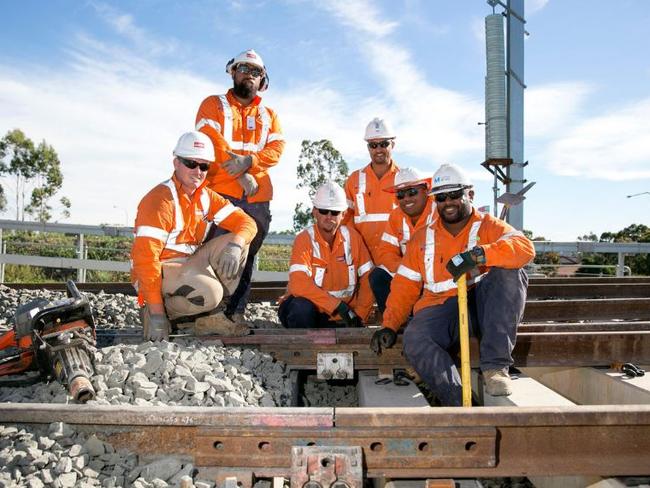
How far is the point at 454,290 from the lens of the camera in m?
4.00

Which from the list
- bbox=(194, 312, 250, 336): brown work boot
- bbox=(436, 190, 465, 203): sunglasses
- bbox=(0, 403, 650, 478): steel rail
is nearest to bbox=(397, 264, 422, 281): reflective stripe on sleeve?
bbox=(436, 190, 465, 203): sunglasses

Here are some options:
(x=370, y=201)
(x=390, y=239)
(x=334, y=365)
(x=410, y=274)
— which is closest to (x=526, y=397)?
(x=410, y=274)

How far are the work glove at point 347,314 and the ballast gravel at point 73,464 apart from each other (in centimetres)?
261

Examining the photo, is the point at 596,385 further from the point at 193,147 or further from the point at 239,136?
the point at 239,136

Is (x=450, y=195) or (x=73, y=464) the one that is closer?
(x=73, y=464)

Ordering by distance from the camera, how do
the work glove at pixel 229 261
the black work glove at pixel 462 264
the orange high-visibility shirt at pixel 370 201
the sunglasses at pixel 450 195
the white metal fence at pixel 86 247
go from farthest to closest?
the white metal fence at pixel 86 247
the orange high-visibility shirt at pixel 370 201
the work glove at pixel 229 261
the sunglasses at pixel 450 195
the black work glove at pixel 462 264

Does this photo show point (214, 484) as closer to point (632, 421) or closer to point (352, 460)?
point (352, 460)

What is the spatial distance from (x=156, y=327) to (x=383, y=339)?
5.72 ft

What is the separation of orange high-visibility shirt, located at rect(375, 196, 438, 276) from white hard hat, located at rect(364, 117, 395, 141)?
895 millimetres

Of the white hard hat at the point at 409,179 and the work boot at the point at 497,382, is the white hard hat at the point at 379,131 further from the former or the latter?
the work boot at the point at 497,382

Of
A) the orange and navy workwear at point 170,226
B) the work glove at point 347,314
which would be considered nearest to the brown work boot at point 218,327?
the orange and navy workwear at point 170,226

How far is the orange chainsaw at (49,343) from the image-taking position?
3.33m

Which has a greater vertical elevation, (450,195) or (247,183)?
(247,183)

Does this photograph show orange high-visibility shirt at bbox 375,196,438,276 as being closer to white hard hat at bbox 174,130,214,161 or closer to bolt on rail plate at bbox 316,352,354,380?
bolt on rail plate at bbox 316,352,354,380
